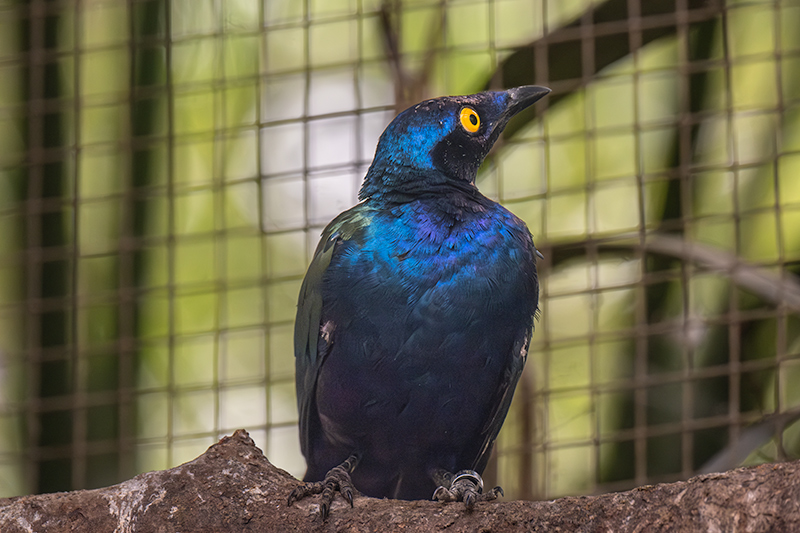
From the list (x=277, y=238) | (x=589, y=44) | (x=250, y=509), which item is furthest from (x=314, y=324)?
(x=277, y=238)

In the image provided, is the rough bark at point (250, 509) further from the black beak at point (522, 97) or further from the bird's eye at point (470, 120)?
the black beak at point (522, 97)

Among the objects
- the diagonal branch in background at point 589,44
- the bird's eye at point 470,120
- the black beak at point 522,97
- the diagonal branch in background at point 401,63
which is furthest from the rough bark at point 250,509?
the diagonal branch in background at point 589,44

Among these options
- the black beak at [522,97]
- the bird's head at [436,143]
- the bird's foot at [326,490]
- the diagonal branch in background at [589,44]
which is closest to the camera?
the bird's foot at [326,490]

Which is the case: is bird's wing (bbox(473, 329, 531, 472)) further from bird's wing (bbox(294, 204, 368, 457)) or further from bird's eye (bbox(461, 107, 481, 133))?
bird's eye (bbox(461, 107, 481, 133))

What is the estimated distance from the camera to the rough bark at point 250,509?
2266 millimetres

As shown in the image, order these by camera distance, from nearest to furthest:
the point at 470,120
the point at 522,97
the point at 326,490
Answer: the point at 326,490 → the point at 470,120 → the point at 522,97

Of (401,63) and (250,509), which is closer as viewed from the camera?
(250,509)

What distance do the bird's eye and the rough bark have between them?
4.94ft

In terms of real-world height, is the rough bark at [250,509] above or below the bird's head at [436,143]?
below

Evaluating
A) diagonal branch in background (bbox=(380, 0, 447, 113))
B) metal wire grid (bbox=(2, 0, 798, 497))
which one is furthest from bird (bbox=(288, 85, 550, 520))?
diagonal branch in background (bbox=(380, 0, 447, 113))

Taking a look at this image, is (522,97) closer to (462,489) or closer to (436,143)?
(436,143)

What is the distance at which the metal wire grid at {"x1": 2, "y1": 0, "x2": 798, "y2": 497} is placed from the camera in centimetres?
513

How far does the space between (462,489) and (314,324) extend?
0.76 meters

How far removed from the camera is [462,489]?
3.05m
